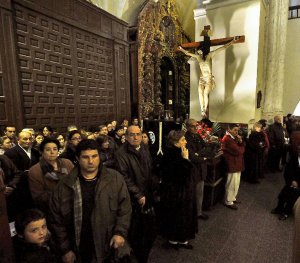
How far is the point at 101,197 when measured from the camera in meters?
2.02

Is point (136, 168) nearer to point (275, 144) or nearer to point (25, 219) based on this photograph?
point (25, 219)

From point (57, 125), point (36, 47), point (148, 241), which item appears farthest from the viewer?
point (57, 125)

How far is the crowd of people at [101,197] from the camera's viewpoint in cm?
199

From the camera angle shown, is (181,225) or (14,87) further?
(14,87)

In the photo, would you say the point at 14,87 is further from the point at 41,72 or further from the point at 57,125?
the point at 57,125

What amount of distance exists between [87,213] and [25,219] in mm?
490

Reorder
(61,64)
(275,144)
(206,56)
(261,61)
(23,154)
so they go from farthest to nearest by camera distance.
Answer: (261,61) < (206,56) < (275,144) < (61,64) < (23,154)

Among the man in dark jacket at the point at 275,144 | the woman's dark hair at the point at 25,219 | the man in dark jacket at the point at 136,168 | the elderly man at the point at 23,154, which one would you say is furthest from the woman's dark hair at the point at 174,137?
the man in dark jacket at the point at 275,144

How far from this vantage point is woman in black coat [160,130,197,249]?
3023 mm

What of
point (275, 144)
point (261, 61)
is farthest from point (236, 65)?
point (275, 144)

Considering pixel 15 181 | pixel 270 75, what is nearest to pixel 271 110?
pixel 270 75

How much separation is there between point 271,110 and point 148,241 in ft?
33.6

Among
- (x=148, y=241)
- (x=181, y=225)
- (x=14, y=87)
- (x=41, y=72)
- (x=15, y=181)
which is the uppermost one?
(x=41, y=72)

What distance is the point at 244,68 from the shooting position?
934 centimetres
